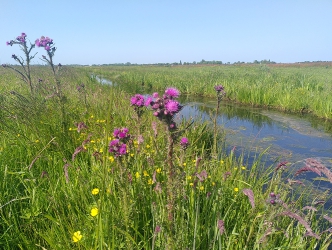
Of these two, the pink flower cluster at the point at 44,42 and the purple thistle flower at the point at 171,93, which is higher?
the pink flower cluster at the point at 44,42

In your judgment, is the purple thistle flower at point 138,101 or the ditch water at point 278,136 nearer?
the purple thistle flower at point 138,101

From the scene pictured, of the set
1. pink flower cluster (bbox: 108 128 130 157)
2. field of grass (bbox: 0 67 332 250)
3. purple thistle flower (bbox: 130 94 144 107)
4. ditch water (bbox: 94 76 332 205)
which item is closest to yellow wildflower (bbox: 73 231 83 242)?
field of grass (bbox: 0 67 332 250)

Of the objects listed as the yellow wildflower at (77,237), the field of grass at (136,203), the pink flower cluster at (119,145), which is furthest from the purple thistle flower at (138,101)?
the yellow wildflower at (77,237)

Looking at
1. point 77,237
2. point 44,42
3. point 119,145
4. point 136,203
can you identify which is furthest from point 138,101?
point 44,42

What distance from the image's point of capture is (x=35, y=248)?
1.49 meters

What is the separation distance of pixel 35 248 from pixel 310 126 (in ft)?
25.0

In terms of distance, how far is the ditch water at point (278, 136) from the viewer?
4.21 meters

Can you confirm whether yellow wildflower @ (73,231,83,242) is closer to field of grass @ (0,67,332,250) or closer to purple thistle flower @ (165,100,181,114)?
field of grass @ (0,67,332,250)

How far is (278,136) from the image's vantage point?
5934 millimetres

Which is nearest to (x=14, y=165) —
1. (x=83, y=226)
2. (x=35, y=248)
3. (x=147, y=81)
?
(x=35, y=248)

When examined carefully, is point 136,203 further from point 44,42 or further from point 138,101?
point 44,42

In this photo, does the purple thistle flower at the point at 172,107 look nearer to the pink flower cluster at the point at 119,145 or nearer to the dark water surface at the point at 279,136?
the pink flower cluster at the point at 119,145

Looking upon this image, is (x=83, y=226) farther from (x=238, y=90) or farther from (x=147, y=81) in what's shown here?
(x=147, y=81)

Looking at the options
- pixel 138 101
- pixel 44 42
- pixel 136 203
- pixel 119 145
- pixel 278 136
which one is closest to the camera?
pixel 119 145
